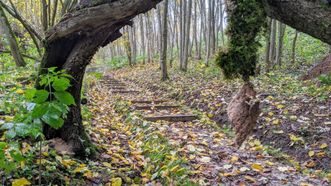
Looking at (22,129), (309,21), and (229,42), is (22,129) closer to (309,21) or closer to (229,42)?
(229,42)

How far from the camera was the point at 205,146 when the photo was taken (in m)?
5.25

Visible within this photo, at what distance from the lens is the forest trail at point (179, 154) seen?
3900 millimetres

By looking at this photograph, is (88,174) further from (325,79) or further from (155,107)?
(325,79)

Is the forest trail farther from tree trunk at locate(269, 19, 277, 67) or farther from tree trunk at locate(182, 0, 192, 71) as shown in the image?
tree trunk at locate(182, 0, 192, 71)

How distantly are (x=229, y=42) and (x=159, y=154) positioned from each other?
6.94 ft

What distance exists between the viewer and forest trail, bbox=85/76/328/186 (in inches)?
154

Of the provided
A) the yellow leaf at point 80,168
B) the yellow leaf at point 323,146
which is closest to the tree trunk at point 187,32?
the yellow leaf at point 323,146

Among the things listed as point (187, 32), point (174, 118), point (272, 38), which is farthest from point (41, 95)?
point (187, 32)

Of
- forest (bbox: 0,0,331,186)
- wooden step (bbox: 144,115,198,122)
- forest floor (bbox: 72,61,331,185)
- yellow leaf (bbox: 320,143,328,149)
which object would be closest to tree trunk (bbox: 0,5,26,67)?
forest (bbox: 0,0,331,186)

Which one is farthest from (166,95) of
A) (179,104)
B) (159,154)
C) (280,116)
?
(159,154)

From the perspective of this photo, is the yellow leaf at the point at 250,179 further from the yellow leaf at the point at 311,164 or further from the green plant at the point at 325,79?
the green plant at the point at 325,79

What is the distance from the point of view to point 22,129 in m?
2.42

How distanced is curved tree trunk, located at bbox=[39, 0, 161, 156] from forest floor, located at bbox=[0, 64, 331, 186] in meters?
0.43

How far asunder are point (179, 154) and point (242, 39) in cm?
227
